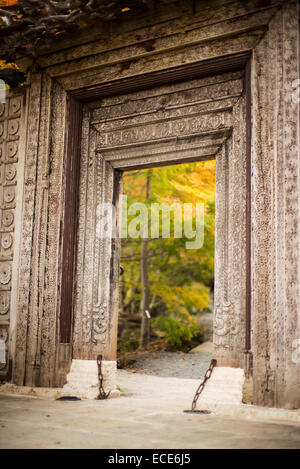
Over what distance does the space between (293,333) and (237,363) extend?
0.92 meters

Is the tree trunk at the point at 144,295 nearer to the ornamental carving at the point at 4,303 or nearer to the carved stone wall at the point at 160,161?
the carved stone wall at the point at 160,161

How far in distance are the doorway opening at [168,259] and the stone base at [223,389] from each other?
13.8ft

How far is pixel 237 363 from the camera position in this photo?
224 inches

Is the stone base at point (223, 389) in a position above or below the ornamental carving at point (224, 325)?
below

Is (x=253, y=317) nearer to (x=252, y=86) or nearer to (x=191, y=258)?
(x=252, y=86)

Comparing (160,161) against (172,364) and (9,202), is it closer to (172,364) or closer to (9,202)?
(9,202)

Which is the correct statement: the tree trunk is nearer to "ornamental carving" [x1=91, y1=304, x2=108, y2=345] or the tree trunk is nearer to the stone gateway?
the stone gateway

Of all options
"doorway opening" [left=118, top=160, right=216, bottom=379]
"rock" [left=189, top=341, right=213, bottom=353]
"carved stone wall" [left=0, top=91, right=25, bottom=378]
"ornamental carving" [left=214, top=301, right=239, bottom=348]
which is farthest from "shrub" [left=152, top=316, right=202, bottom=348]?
"ornamental carving" [left=214, top=301, right=239, bottom=348]

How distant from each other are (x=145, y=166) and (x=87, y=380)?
2816mm

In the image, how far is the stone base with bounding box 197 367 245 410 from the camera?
5363mm

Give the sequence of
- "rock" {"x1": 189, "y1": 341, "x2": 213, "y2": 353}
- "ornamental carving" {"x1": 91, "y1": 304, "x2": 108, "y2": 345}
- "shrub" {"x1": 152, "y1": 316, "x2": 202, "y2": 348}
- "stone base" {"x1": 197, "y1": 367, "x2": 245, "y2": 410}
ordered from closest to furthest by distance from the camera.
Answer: "stone base" {"x1": 197, "y1": 367, "x2": 245, "y2": 410}, "ornamental carving" {"x1": 91, "y1": 304, "x2": 108, "y2": 345}, "rock" {"x1": 189, "y1": 341, "x2": 213, "y2": 353}, "shrub" {"x1": 152, "y1": 316, "x2": 202, "y2": 348}

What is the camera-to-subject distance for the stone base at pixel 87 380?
6.26 m

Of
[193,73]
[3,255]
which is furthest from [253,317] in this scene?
[3,255]

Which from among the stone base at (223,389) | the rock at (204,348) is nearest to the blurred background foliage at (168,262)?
the rock at (204,348)
